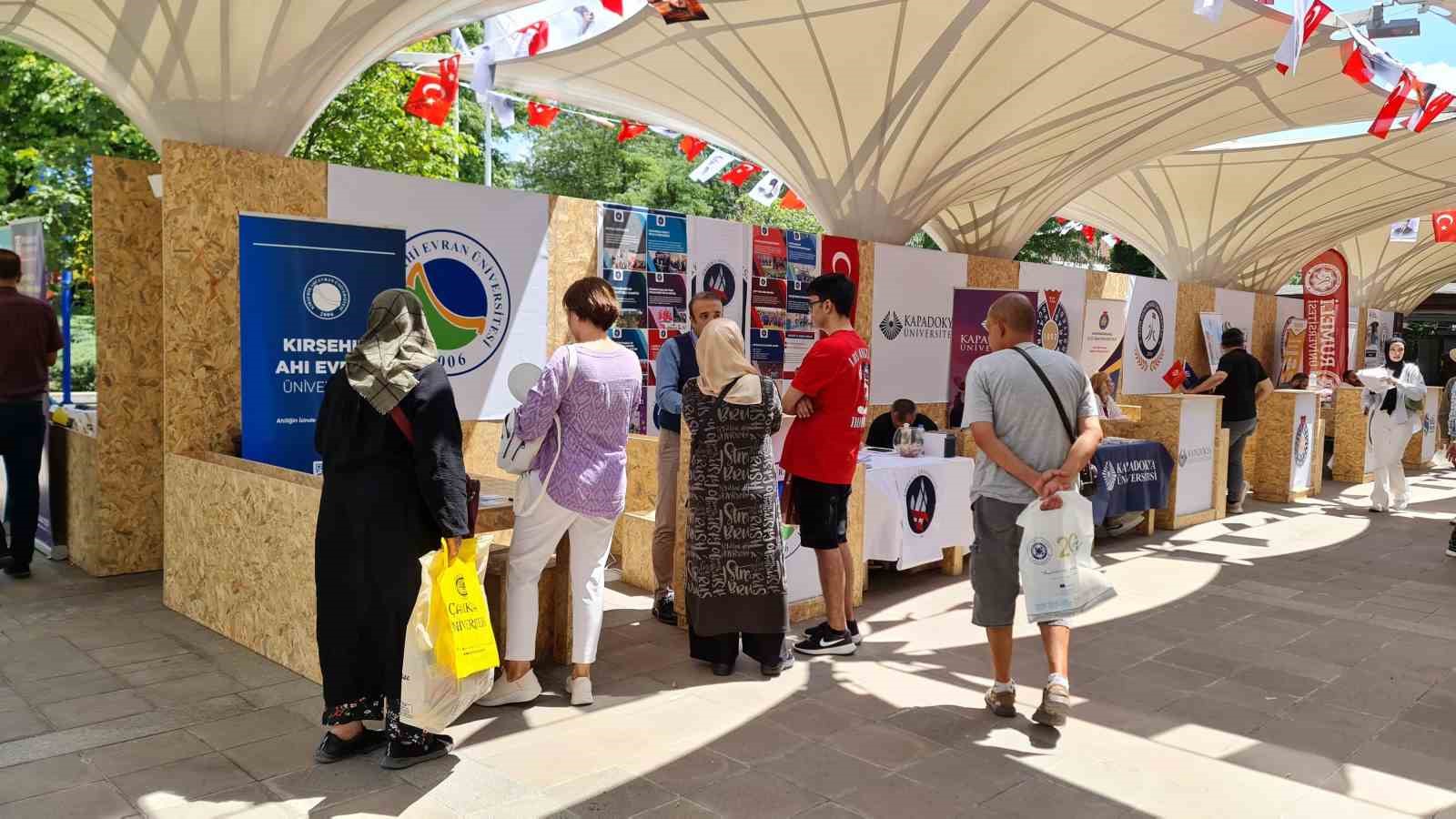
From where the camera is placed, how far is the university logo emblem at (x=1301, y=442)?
11.8 metres

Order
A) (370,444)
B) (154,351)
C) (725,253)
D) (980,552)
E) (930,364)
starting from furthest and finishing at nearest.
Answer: (930,364)
(725,253)
(154,351)
(980,552)
(370,444)

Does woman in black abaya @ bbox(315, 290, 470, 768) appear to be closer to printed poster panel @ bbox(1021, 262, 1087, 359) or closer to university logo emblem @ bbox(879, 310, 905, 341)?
university logo emblem @ bbox(879, 310, 905, 341)

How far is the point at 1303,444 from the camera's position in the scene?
12008 mm

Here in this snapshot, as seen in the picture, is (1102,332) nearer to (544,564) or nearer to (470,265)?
(470,265)

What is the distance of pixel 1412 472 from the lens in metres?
15.3

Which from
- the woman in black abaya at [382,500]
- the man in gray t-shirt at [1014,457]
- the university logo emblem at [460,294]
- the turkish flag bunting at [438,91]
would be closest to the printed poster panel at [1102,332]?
the university logo emblem at [460,294]

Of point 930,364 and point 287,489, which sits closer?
point 287,489

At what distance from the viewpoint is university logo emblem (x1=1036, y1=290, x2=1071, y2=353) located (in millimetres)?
11906

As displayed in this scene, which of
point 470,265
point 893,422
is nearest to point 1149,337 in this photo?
point 893,422

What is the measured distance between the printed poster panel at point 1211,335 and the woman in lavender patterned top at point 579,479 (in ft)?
41.3

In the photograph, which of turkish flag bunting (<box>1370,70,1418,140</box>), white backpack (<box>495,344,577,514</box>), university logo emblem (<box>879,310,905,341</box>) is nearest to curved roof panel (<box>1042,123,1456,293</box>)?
turkish flag bunting (<box>1370,70,1418,140</box>)

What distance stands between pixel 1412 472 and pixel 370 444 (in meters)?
16.6

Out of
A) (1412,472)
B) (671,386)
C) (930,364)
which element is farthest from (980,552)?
(1412,472)

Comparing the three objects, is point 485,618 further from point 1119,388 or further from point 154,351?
point 1119,388
